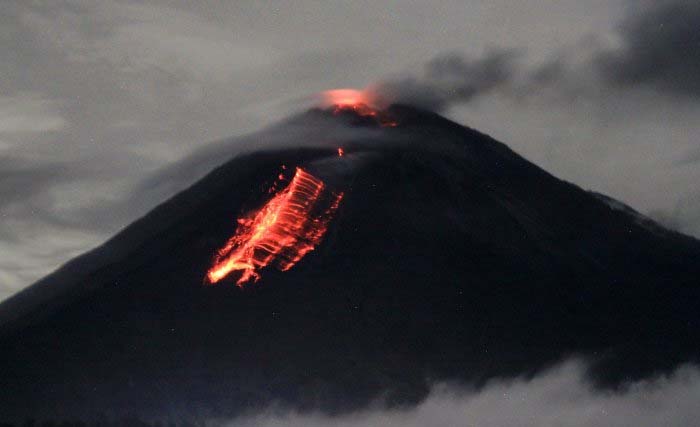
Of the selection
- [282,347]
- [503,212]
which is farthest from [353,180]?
[282,347]

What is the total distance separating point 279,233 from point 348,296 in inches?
227

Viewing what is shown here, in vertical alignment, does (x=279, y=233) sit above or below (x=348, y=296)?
above

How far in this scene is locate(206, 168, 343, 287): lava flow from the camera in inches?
2665

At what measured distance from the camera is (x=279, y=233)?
69.1 m

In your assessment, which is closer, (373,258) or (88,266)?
(373,258)

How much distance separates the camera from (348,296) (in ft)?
226

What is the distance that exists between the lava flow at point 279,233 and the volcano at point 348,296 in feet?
0.62

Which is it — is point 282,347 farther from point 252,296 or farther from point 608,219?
point 608,219

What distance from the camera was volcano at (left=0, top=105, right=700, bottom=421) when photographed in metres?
62.6

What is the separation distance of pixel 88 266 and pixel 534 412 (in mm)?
31691

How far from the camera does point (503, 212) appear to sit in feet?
250

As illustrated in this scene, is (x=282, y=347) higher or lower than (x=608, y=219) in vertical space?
lower

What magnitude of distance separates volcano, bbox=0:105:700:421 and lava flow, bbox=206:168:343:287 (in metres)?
0.19

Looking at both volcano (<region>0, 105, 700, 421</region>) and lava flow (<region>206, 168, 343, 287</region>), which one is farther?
lava flow (<region>206, 168, 343, 287</region>)
